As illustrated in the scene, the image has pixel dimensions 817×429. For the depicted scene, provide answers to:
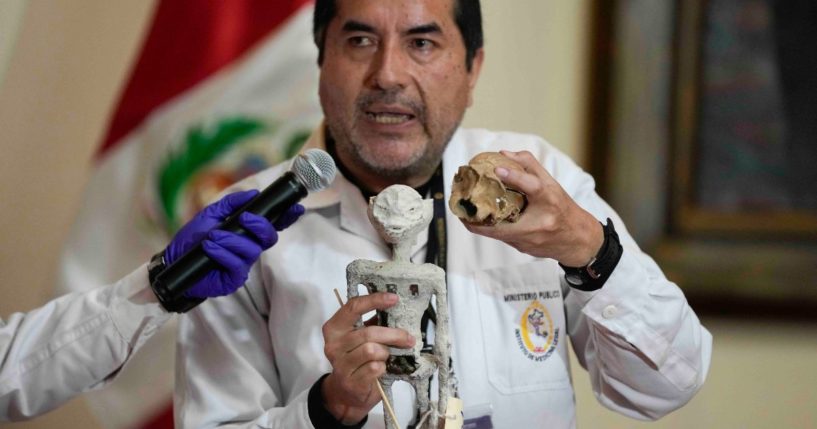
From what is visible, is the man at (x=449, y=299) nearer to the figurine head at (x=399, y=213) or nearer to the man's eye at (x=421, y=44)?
the man's eye at (x=421, y=44)

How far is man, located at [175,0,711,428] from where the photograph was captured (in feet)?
3.58

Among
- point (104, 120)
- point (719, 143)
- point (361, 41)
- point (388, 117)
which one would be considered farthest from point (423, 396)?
point (104, 120)

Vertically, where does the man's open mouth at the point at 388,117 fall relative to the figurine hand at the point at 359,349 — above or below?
above

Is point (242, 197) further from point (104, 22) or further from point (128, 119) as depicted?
point (104, 22)

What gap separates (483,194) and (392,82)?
306mm

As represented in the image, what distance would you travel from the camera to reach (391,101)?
3.64 ft

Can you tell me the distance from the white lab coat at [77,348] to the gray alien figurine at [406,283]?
1.19 ft

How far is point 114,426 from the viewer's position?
1615 mm

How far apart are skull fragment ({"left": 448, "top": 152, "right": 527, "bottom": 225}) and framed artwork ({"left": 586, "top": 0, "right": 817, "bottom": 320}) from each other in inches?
37.7

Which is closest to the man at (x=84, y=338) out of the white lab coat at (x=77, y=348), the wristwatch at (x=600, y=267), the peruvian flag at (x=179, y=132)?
the white lab coat at (x=77, y=348)

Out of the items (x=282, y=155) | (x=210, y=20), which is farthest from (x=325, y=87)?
(x=210, y=20)

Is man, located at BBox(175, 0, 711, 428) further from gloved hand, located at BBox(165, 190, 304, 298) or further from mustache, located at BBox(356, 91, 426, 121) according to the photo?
gloved hand, located at BBox(165, 190, 304, 298)

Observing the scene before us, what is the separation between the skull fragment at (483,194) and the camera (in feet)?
2.79

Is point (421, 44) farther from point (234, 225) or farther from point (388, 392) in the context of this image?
point (388, 392)
